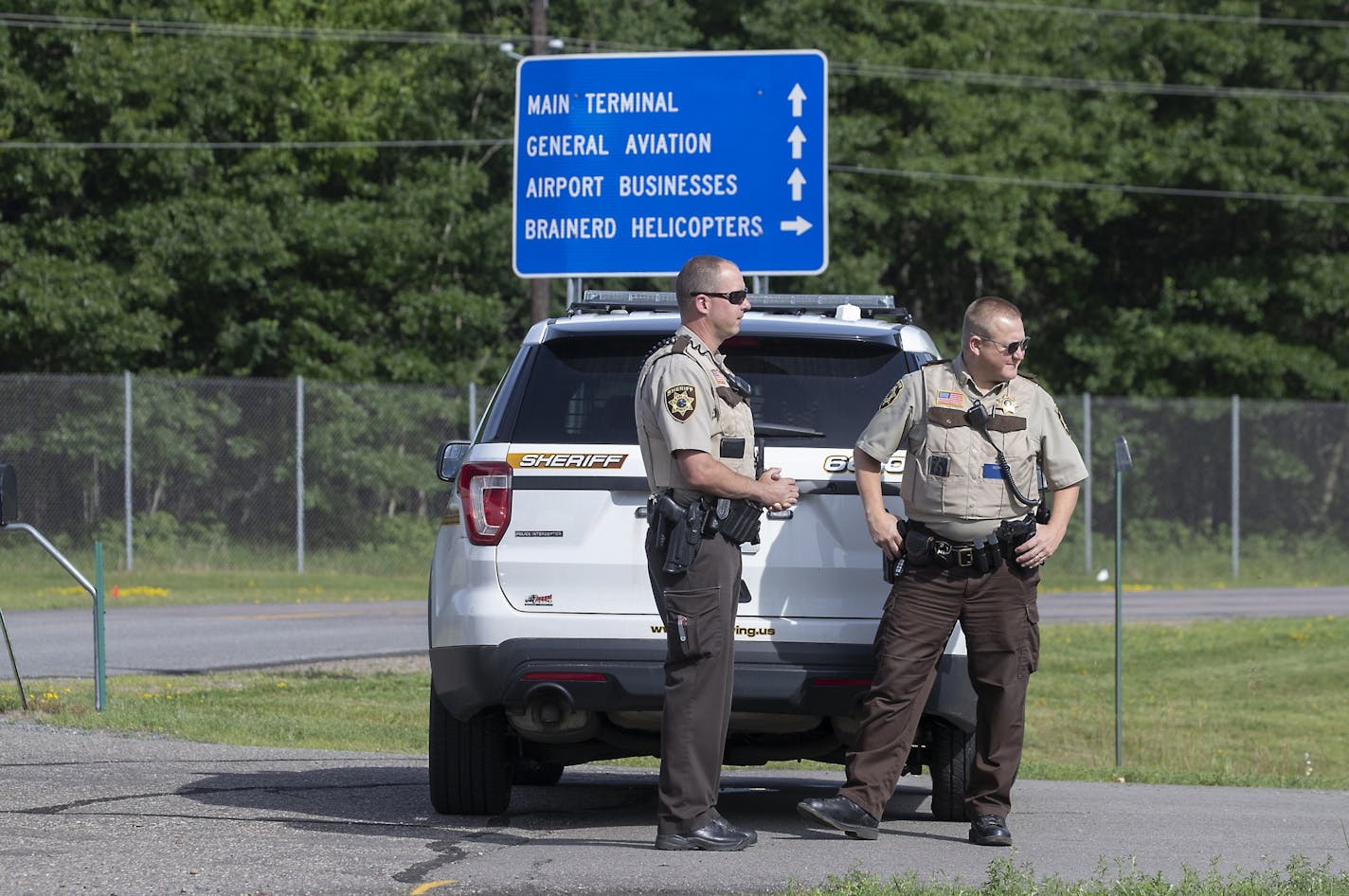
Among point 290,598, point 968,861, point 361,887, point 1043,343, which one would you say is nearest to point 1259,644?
point 290,598

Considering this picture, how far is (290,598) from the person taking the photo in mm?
23625

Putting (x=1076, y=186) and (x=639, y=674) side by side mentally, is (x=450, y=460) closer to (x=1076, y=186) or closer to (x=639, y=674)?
(x=639, y=674)

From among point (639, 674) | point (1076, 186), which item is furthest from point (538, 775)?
point (1076, 186)

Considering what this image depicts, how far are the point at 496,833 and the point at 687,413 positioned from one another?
1802mm

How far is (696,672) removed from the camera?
6617mm

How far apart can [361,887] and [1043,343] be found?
117 ft

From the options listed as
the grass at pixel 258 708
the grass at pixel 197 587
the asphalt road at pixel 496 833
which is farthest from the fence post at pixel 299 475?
the asphalt road at pixel 496 833

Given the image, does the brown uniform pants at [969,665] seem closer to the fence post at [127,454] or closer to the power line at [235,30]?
the fence post at [127,454]

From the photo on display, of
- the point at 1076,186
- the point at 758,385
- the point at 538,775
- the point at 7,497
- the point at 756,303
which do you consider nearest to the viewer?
the point at 758,385

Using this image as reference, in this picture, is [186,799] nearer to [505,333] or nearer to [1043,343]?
[505,333]

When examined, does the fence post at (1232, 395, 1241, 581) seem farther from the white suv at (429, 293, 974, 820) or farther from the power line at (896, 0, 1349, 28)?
the white suv at (429, 293, 974, 820)

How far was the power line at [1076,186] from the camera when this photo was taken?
37.2 metres

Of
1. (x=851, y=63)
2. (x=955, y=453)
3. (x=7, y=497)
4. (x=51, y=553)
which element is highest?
(x=851, y=63)

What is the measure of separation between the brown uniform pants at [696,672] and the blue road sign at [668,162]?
7683mm
